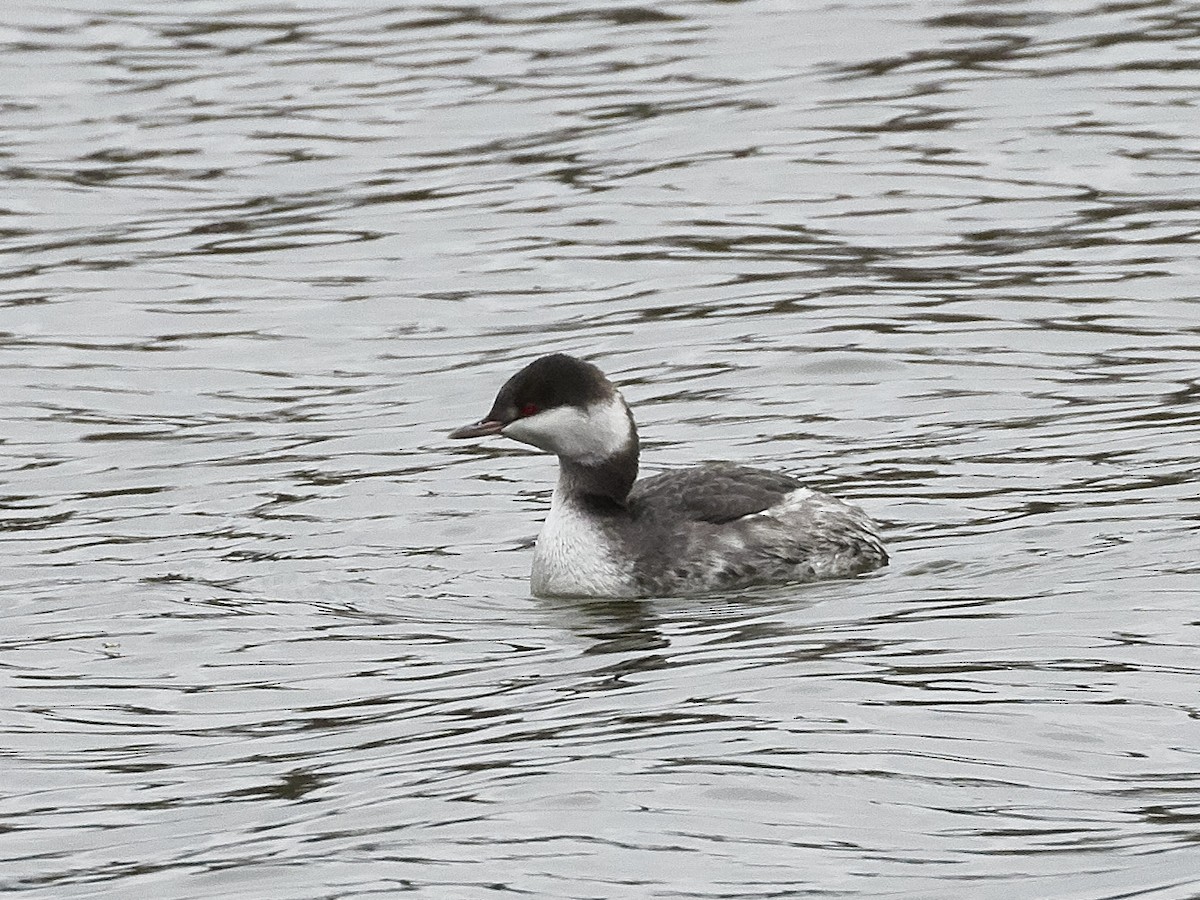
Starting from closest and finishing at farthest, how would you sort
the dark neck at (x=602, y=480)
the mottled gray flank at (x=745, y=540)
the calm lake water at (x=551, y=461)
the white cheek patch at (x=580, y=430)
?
the calm lake water at (x=551, y=461), the mottled gray flank at (x=745, y=540), the white cheek patch at (x=580, y=430), the dark neck at (x=602, y=480)

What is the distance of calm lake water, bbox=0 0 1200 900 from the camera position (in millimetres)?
7789

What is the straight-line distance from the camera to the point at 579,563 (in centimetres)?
1095

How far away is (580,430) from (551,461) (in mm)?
2830

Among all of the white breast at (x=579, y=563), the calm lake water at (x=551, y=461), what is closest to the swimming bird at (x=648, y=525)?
the white breast at (x=579, y=563)

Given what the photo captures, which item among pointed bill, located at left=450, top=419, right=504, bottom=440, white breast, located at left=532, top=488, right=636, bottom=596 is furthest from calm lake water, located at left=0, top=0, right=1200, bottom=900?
pointed bill, located at left=450, top=419, right=504, bottom=440

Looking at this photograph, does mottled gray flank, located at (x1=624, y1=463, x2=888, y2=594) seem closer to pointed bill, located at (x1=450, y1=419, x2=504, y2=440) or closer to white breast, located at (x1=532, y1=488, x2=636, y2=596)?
white breast, located at (x1=532, y1=488, x2=636, y2=596)

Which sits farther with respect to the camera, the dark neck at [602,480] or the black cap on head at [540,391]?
the dark neck at [602,480]

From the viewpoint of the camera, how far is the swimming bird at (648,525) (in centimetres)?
1096

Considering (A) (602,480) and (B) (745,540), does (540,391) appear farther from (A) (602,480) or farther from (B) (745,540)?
(B) (745,540)

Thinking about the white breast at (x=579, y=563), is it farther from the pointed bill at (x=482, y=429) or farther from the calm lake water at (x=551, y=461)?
the pointed bill at (x=482, y=429)

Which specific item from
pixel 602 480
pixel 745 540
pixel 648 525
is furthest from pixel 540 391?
pixel 745 540

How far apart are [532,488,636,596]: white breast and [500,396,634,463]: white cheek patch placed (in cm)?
31

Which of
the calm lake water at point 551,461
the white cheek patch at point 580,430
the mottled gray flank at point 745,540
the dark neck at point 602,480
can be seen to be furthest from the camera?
the dark neck at point 602,480

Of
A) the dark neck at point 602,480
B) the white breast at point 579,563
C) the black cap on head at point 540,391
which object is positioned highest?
the black cap on head at point 540,391
